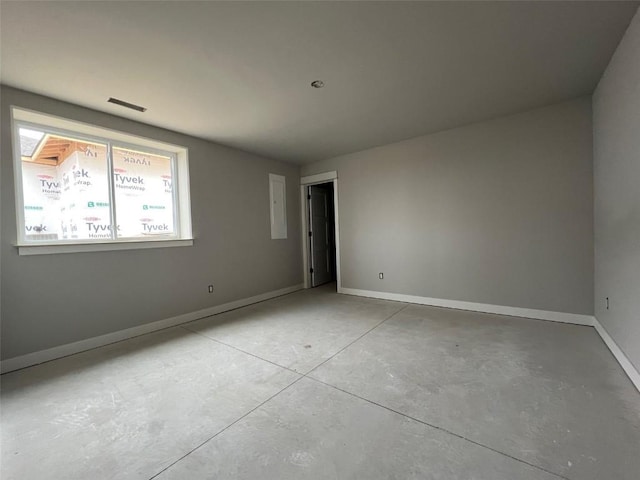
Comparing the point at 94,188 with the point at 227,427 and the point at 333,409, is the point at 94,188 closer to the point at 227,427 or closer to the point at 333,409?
the point at 227,427

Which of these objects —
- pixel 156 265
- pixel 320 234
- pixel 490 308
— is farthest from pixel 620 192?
pixel 156 265

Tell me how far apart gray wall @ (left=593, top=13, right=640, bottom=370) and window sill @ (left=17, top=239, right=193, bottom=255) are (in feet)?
14.5

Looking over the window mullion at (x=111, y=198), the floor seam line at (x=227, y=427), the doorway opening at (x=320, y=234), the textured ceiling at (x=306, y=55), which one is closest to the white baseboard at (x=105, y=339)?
the window mullion at (x=111, y=198)

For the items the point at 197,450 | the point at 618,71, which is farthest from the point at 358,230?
the point at 197,450

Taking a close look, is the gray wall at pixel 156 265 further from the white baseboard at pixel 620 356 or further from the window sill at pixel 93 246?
the white baseboard at pixel 620 356

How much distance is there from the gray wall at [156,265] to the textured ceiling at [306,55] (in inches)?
34.6

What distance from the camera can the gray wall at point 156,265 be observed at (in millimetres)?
2387

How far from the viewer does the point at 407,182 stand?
415cm

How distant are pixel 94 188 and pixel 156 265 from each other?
107 cm

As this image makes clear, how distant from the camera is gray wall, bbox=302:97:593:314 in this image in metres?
3.00

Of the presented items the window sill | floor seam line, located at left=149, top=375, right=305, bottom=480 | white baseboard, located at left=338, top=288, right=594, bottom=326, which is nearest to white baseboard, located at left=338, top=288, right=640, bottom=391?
white baseboard, located at left=338, top=288, right=594, bottom=326

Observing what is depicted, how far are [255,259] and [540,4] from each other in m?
4.21

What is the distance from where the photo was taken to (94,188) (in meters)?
2.95

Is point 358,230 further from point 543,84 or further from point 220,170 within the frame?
point 543,84
